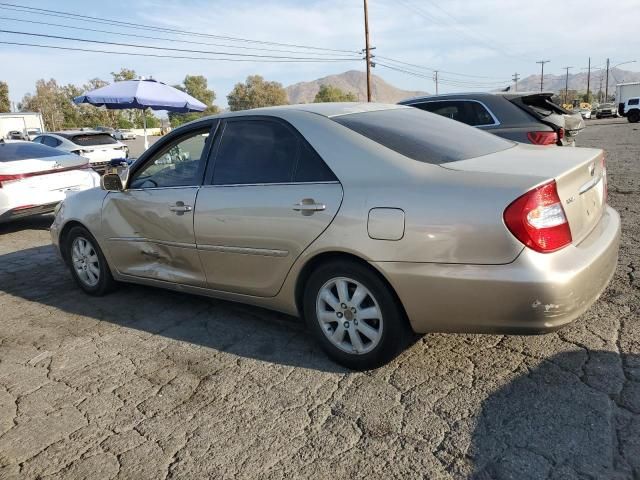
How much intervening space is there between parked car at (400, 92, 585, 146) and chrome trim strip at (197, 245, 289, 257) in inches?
159

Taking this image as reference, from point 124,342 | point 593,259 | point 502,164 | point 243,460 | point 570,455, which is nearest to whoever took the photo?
point 570,455

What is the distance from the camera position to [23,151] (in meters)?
8.02

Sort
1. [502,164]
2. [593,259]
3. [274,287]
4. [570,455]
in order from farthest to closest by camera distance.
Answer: [274,287] → [502,164] → [593,259] → [570,455]

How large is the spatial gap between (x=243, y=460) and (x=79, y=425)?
100 centimetres

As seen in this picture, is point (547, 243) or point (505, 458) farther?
point (547, 243)

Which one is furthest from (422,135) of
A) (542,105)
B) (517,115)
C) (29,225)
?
(29,225)

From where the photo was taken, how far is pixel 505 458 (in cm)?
223

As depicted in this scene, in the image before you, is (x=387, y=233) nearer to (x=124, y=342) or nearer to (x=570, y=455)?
(x=570, y=455)

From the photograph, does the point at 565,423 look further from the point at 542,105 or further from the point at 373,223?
the point at 542,105

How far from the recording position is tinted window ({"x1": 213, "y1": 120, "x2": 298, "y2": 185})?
3.30 meters

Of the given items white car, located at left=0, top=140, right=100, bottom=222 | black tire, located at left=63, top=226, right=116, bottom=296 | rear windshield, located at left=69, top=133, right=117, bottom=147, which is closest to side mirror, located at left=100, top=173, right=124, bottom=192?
black tire, located at left=63, top=226, right=116, bottom=296

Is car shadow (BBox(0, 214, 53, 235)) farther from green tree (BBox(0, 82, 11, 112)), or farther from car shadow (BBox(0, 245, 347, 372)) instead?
green tree (BBox(0, 82, 11, 112))

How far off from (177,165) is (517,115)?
4240 millimetres

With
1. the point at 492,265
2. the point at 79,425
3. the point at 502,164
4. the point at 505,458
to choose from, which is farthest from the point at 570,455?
the point at 79,425
